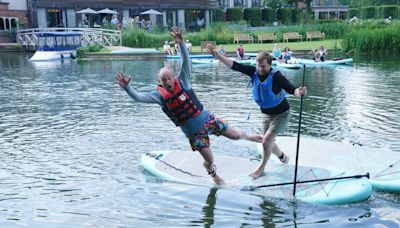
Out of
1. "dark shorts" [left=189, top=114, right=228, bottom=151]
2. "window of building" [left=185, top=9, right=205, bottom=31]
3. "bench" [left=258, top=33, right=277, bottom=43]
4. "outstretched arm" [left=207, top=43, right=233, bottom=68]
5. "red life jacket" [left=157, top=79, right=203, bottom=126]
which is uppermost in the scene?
"window of building" [left=185, top=9, right=205, bottom=31]

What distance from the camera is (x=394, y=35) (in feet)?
95.2

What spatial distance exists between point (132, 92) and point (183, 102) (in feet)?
2.27

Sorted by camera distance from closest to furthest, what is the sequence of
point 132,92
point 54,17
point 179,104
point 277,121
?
point 132,92, point 179,104, point 277,121, point 54,17

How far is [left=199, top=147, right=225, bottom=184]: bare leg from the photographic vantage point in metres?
6.99

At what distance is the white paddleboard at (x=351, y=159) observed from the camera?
24.4 ft

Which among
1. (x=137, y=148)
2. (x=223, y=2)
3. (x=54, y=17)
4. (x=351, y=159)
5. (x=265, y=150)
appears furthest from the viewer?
(x=223, y=2)

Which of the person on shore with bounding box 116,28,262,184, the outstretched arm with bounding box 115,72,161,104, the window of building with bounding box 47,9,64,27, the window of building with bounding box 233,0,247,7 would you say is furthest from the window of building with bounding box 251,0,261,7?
the outstretched arm with bounding box 115,72,161,104

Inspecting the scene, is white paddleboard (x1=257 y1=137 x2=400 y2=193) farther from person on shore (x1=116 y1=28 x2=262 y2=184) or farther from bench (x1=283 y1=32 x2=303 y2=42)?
bench (x1=283 y1=32 x2=303 y2=42)

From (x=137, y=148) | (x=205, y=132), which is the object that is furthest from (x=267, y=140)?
(x=137, y=148)

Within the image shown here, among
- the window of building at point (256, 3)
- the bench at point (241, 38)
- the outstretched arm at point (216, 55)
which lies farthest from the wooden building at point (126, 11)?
the outstretched arm at point (216, 55)

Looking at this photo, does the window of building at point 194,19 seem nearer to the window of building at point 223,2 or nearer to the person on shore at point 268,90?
the window of building at point 223,2

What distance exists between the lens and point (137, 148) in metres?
10.4

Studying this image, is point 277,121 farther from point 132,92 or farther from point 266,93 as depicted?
point 132,92

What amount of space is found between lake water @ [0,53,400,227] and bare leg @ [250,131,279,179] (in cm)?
47
